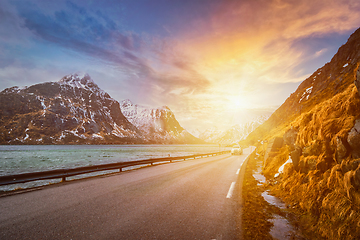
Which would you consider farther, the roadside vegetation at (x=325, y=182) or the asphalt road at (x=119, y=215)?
the asphalt road at (x=119, y=215)

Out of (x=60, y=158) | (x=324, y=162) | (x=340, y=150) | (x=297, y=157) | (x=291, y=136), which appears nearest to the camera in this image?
(x=340, y=150)

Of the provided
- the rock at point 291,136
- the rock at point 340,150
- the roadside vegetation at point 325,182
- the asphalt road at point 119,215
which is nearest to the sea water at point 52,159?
the asphalt road at point 119,215

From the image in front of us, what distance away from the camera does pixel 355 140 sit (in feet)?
14.1

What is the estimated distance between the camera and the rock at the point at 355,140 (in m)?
4.22

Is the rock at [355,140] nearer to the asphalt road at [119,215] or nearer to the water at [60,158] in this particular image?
the asphalt road at [119,215]

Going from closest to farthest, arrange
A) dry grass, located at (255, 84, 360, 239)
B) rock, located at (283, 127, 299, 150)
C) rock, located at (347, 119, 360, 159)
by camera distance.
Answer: dry grass, located at (255, 84, 360, 239) < rock, located at (347, 119, 360, 159) < rock, located at (283, 127, 299, 150)

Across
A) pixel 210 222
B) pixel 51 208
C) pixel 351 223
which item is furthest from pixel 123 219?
pixel 351 223

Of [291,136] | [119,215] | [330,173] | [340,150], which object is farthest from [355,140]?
[119,215]

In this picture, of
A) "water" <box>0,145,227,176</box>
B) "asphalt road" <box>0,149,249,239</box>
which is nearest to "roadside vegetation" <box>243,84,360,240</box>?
"asphalt road" <box>0,149,249,239</box>

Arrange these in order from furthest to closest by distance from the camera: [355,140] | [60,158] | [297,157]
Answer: [60,158], [297,157], [355,140]

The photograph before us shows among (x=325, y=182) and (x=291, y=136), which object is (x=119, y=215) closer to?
(x=325, y=182)

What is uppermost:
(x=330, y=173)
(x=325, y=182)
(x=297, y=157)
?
(x=297, y=157)

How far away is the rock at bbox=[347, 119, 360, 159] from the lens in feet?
13.8

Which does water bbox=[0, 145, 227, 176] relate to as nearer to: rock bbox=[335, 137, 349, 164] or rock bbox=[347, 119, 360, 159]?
rock bbox=[335, 137, 349, 164]
